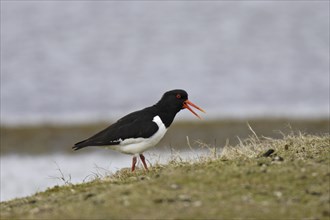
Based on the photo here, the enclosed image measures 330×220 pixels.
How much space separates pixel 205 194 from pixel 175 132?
14.4 metres

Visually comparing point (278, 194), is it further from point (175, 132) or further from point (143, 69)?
point (143, 69)

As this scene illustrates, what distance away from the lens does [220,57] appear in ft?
116

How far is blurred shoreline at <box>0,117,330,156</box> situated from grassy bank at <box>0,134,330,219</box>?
11.8m

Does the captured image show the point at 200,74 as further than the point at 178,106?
Yes

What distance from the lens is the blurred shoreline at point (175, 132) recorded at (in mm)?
23766

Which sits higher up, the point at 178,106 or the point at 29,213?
the point at 178,106

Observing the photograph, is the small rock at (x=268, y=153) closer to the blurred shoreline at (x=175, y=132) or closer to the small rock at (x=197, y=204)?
the small rock at (x=197, y=204)

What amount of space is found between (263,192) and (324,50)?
26.0 metres

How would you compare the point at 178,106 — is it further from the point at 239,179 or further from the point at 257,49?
the point at 257,49

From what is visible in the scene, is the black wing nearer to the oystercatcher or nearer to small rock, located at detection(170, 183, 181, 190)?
the oystercatcher

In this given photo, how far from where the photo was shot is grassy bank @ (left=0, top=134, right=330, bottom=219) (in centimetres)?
944

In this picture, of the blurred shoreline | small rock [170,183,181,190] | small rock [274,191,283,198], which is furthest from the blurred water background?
small rock [274,191,283,198]

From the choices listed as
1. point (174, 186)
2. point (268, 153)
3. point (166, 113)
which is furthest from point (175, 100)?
point (174, 186)

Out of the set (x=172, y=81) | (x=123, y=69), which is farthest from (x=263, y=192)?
(x=123, y=69)
